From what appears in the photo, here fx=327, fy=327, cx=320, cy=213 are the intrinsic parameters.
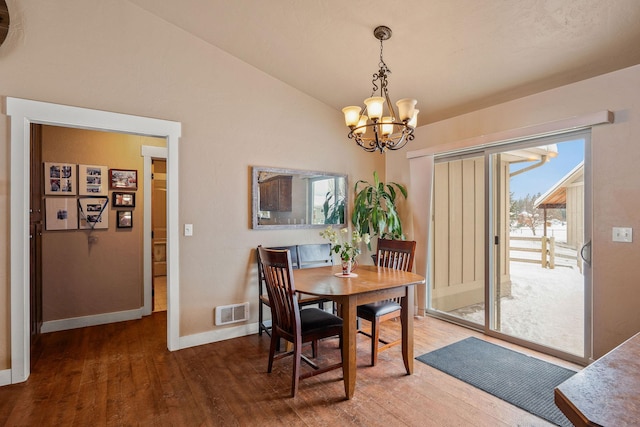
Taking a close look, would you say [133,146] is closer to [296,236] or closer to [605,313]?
[296,236]

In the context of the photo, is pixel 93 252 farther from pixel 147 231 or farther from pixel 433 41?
pixel 433 41

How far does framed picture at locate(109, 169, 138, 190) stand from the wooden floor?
1.80 m

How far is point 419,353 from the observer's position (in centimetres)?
298

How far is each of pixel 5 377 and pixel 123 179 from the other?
2.23 m

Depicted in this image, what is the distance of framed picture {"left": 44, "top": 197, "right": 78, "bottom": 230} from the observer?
3581 millimetres

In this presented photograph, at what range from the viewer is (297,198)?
3.84 metres

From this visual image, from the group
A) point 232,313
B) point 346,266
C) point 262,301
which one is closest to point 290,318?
point 346,266

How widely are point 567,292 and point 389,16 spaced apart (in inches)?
112

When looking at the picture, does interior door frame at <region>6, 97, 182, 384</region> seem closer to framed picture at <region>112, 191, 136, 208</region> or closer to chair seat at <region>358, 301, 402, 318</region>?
framed picture at <region>112, 191, 136, 208</region>

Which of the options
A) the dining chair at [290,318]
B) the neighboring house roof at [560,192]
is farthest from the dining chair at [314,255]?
the neighboring house roof at [560,192]

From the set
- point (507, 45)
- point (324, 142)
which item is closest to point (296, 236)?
point (324, 142)

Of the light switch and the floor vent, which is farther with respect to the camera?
the floor vent

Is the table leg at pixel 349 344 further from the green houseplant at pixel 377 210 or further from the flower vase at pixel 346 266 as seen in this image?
the green houseplant at pixel 377 210

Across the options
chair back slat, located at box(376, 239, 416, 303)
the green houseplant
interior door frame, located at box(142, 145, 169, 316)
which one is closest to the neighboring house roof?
chair back slat, located at box(376, 239, 416, 303)
